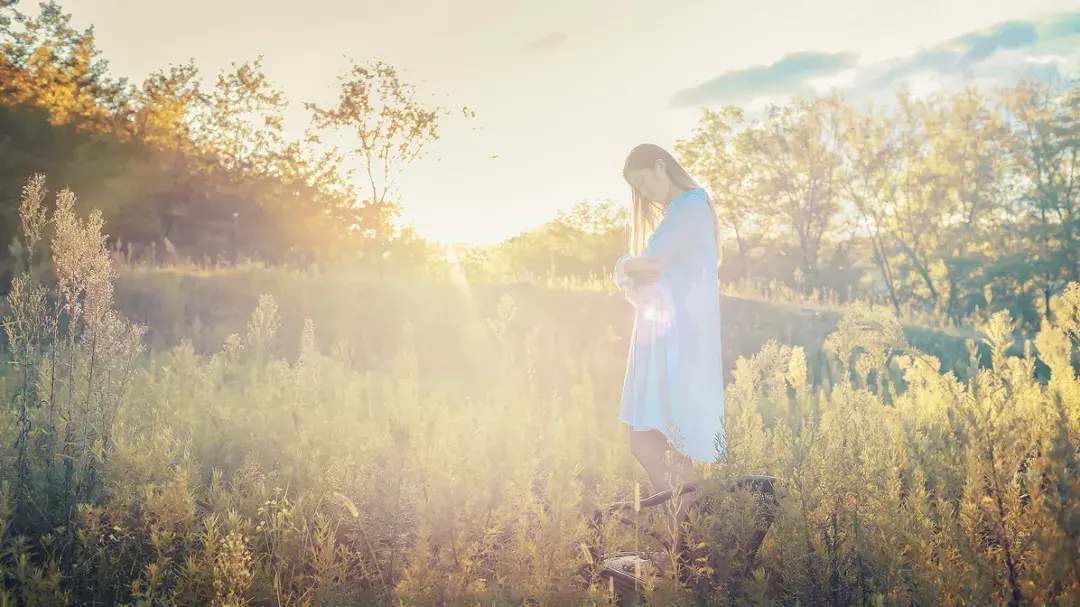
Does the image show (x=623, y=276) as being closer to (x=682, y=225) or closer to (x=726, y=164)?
(x=682, y=225)

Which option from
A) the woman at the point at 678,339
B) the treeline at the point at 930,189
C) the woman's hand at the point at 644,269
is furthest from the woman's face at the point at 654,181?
the treeline at the point at 930,189

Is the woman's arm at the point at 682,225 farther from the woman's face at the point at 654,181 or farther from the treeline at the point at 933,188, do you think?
the treeline at the point at 933,188

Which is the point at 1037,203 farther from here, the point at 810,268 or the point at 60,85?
the point at 60,85

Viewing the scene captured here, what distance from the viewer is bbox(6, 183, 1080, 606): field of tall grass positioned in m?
2.67

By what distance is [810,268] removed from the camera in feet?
111

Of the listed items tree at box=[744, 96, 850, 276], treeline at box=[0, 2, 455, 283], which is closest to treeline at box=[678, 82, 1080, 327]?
tree at box=[744, 96, 850, 276]

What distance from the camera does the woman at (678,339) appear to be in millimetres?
3523

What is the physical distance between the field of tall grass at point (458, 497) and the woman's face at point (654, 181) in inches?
52.0

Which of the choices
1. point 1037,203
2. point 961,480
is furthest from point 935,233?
point 961,480

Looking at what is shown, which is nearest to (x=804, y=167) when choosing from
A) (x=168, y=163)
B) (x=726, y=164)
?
(x=726, y=164)

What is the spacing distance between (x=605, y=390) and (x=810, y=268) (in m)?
27.8

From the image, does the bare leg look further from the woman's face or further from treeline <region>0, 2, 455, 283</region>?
treeline <region>0, 2, 455, 283</region>

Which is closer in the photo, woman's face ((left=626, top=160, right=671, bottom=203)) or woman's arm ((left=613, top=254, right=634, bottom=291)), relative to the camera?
woman's arm ((left=613, top=254, right=634, bottom=291))

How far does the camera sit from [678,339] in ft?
11.9
